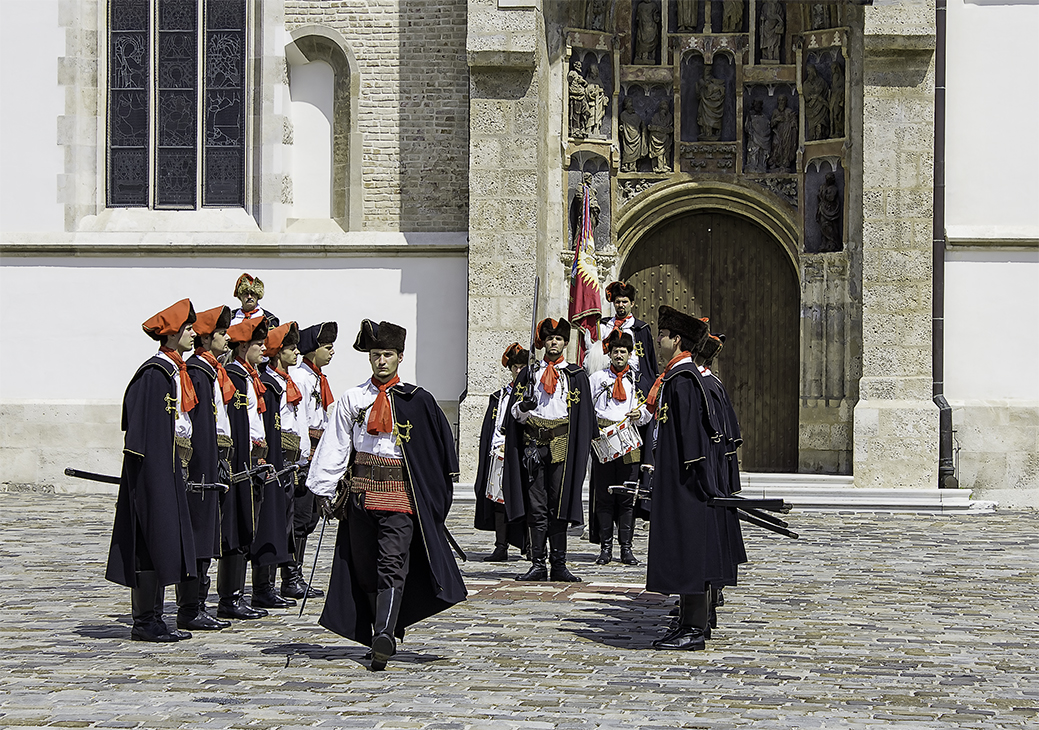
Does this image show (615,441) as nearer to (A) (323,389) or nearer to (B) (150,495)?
(A) (323,389)

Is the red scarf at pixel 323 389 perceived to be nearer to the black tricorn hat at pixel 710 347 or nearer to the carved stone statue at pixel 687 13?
the black tricorn hat at pixel 710 347

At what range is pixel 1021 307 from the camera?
51.6ft

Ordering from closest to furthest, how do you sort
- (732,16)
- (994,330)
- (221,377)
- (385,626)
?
(385,626) → (221,377) → (994,330) → (732,16)

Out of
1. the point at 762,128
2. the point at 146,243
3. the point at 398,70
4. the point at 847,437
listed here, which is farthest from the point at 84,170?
the point at 847,437

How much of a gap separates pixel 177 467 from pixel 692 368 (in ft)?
9.29

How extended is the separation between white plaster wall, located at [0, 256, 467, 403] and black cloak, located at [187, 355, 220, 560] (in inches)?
338

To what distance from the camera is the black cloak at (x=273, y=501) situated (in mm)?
8289

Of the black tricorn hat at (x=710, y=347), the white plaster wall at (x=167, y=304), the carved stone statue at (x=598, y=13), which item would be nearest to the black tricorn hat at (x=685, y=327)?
the black tricorn hat at (x=710, y=347)

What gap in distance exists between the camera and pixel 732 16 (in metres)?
17.4

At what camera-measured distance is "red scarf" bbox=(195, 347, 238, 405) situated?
310 inches

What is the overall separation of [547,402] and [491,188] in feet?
20.8

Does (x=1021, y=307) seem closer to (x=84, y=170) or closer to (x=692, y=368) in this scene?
(x=692, y=368)

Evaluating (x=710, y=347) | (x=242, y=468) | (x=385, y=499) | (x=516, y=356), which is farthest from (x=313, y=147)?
(x=385, y=499)

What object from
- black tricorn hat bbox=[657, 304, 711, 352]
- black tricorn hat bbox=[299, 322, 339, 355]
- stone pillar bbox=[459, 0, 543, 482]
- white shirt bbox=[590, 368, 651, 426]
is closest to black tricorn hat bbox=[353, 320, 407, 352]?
black tricorn hat bbox=[657, 304, 711, 352]
